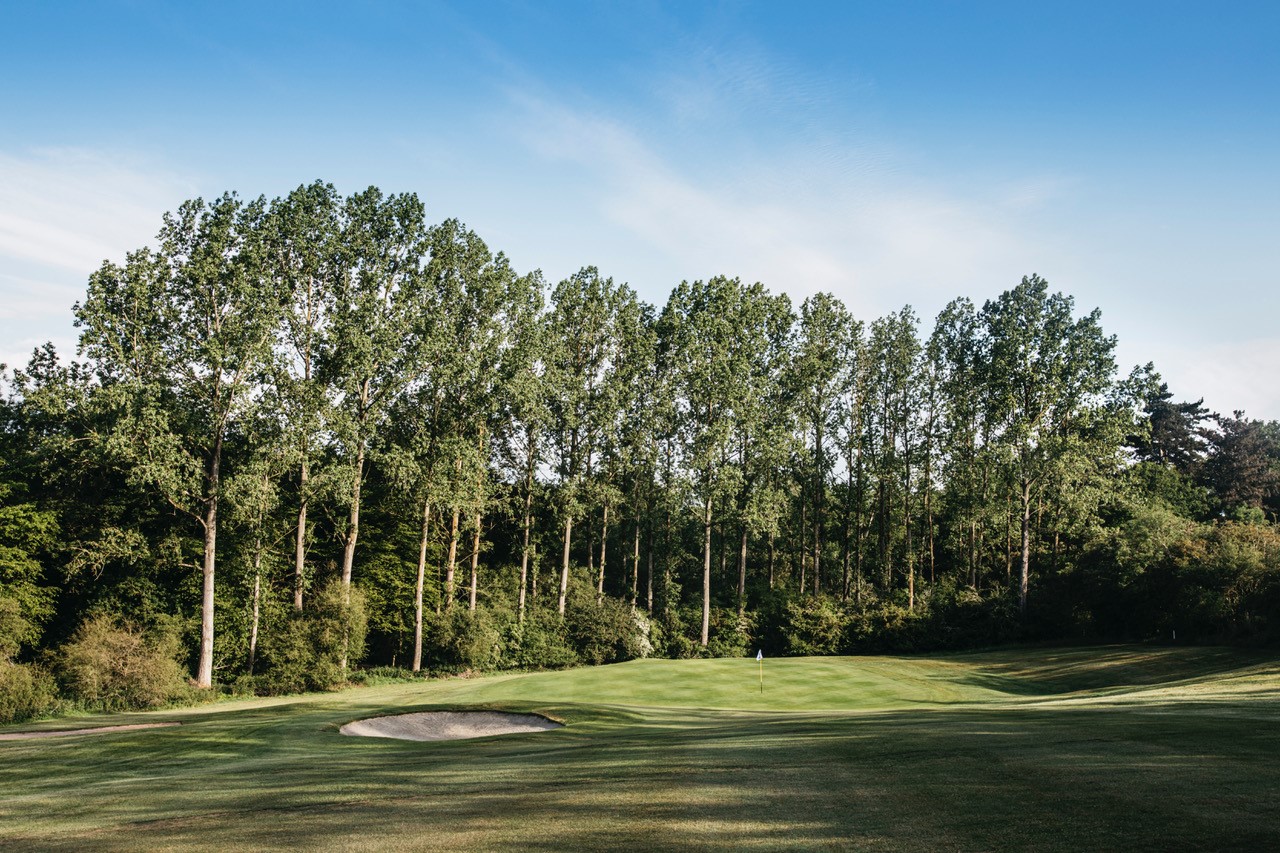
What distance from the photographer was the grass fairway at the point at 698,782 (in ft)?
27.4

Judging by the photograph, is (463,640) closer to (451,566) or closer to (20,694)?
(451,566)

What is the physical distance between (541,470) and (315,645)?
17202mm

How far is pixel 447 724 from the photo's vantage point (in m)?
22.7

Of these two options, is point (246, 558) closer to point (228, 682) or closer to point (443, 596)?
point (228, 682)

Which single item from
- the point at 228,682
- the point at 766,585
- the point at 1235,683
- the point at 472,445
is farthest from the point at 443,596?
the point at 1235,683

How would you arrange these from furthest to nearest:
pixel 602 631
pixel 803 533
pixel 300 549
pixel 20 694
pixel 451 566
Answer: pixel 803 533 < pixel 602 631 < pixel 451 566 < pixel 300 549 < pixel 20 694

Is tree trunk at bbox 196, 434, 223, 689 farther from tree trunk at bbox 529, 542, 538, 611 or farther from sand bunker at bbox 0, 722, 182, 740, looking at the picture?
tree trunk at bbox 529, 542, 538, 611

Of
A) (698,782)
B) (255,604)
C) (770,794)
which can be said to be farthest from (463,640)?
(770,794)

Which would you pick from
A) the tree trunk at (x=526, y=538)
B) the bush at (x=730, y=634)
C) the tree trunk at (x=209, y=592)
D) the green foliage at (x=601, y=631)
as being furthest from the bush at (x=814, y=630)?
→ the tree trunk at (x=209, y=592)

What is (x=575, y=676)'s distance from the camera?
33656 millimetres

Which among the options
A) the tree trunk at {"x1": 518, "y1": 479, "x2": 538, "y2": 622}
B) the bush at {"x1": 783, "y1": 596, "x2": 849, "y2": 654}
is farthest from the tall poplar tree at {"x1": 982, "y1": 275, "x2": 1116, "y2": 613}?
the tree trunk at {"x1": 518, "y1": 479, "x2": 538, "y2": 622}

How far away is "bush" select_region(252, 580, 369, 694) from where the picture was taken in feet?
112

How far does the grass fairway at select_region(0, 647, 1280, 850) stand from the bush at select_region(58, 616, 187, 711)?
950cm

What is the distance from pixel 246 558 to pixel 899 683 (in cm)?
2922
